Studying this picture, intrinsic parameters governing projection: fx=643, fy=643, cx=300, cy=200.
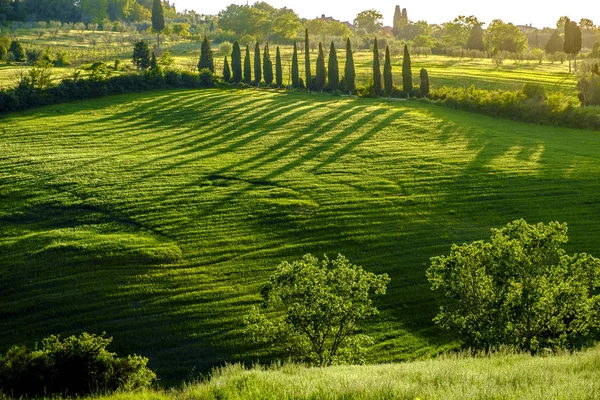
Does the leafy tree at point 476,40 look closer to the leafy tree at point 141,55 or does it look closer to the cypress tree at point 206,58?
the cypress tree at point 206,58

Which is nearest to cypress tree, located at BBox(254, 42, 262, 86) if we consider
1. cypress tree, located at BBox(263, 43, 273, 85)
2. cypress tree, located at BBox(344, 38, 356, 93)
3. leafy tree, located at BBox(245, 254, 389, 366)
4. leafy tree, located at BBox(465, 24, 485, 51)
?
cypress tree, located at BBox(263, 43, 273, 85)

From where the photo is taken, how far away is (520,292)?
29078 millimetres

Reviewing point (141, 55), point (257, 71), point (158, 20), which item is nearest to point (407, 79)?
point (257, 71)

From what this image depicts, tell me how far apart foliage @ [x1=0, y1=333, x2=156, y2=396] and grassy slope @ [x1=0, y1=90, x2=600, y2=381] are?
9.72 meters

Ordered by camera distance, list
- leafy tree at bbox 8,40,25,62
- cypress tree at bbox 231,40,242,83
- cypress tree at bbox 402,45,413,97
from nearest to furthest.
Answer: cypress tree at bbox 402,45,413,97 < leafy tree at bbox 8,40,25,62 < cypress tree at bbox 231,40,242,83

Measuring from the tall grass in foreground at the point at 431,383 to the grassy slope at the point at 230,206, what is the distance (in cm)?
1596

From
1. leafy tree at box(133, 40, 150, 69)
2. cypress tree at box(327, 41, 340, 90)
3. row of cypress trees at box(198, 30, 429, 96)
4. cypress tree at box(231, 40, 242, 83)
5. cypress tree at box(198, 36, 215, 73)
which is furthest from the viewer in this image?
cypress tree at box(198, 36, 215, 73)

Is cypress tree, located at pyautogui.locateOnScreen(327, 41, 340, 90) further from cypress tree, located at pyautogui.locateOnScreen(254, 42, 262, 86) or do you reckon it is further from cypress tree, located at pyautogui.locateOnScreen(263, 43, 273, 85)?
cypress tree, located at pyautogui.locateOnScreen(254, 42, 262, 86)

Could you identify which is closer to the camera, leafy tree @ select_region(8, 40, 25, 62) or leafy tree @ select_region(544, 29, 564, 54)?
leafy tree @ select_region(8, 40, 25, 62)

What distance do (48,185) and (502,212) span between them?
40.2 meters

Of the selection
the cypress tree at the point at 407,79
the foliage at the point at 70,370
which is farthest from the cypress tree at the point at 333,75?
the foliage at the point at 70,370

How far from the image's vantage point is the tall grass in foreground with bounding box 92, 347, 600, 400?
1573 centimetres

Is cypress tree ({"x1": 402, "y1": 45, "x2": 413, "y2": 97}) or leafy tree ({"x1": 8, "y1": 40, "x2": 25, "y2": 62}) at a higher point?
leafy tree ({"x1": 8, "y1": 40, "x2": 25, "y2": 62})

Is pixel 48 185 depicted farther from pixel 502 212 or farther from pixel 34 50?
pixel 34 50
